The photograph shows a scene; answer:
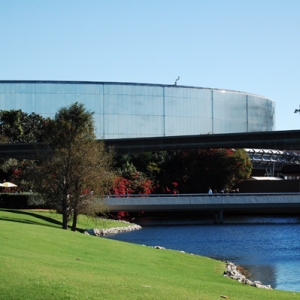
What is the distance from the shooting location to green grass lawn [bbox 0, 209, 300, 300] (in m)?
15.4

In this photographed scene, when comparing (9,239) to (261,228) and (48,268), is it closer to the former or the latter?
(48,268)

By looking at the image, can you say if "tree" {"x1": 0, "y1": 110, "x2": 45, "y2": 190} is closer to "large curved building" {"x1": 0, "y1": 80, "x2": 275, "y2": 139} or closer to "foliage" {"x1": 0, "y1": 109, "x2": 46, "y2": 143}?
"foliage" {"x1": 0, "y1": 109, "x2": 46, "y2": 143}

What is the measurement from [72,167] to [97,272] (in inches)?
927

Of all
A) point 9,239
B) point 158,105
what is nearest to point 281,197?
point 158,105

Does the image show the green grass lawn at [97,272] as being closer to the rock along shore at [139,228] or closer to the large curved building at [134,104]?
the rock along shore at [139,228]

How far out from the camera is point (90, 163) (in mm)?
42938

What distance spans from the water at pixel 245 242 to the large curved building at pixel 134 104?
2436 centimetres

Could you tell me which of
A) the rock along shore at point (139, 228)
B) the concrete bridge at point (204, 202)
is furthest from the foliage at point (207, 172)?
the rock along shore at point (139, 228)

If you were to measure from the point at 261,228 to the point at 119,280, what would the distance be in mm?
39852

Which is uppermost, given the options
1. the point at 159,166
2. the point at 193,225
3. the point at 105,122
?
the point at 105,122

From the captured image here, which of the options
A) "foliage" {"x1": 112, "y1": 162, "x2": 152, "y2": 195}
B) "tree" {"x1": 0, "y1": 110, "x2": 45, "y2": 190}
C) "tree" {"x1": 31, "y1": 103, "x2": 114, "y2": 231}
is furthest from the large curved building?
"tree" {"x1": 31, "y1": 103, "x2": 114, "y2": 231}

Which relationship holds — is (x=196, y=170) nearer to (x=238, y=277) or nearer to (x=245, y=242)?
(x=245, y=242)

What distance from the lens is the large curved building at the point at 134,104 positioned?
87062mm

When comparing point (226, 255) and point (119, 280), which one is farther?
point (226, 255)
